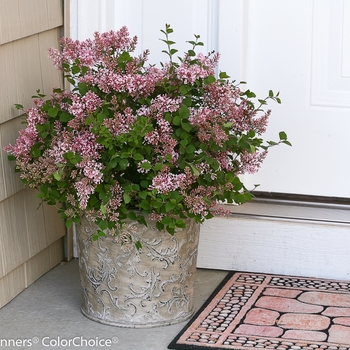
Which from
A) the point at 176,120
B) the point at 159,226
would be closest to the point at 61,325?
the point at 159,226

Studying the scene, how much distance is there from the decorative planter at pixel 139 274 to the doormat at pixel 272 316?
Answer: 10cm

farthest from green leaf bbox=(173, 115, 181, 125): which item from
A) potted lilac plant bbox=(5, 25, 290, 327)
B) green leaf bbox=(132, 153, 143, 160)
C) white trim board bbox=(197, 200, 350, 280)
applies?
white trim board bbox=(197, 200, 350, 280)

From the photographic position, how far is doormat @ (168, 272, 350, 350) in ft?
6.02

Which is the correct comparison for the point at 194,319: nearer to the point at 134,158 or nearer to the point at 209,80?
the point at 134,158

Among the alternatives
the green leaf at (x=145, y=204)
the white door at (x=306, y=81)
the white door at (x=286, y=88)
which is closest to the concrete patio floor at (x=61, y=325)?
the white door at (x=286, y=88)

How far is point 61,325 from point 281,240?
786 millimetres

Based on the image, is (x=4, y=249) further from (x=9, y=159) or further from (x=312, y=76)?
(x=312, y=76)

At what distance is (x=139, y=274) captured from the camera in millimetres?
1904

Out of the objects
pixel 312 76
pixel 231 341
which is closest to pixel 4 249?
pixel 231 341

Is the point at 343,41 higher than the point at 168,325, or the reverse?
the point at 343,41

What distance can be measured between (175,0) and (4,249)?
0.96 meters

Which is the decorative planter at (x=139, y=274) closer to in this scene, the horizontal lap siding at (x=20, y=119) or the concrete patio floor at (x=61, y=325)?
the concrete patio floor at (x=61, y=325)

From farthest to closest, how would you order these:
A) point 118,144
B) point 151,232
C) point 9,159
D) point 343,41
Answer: point 343,41 → point 9,159 → point 151,232 → point 118,144

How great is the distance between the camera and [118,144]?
1.73 meters
